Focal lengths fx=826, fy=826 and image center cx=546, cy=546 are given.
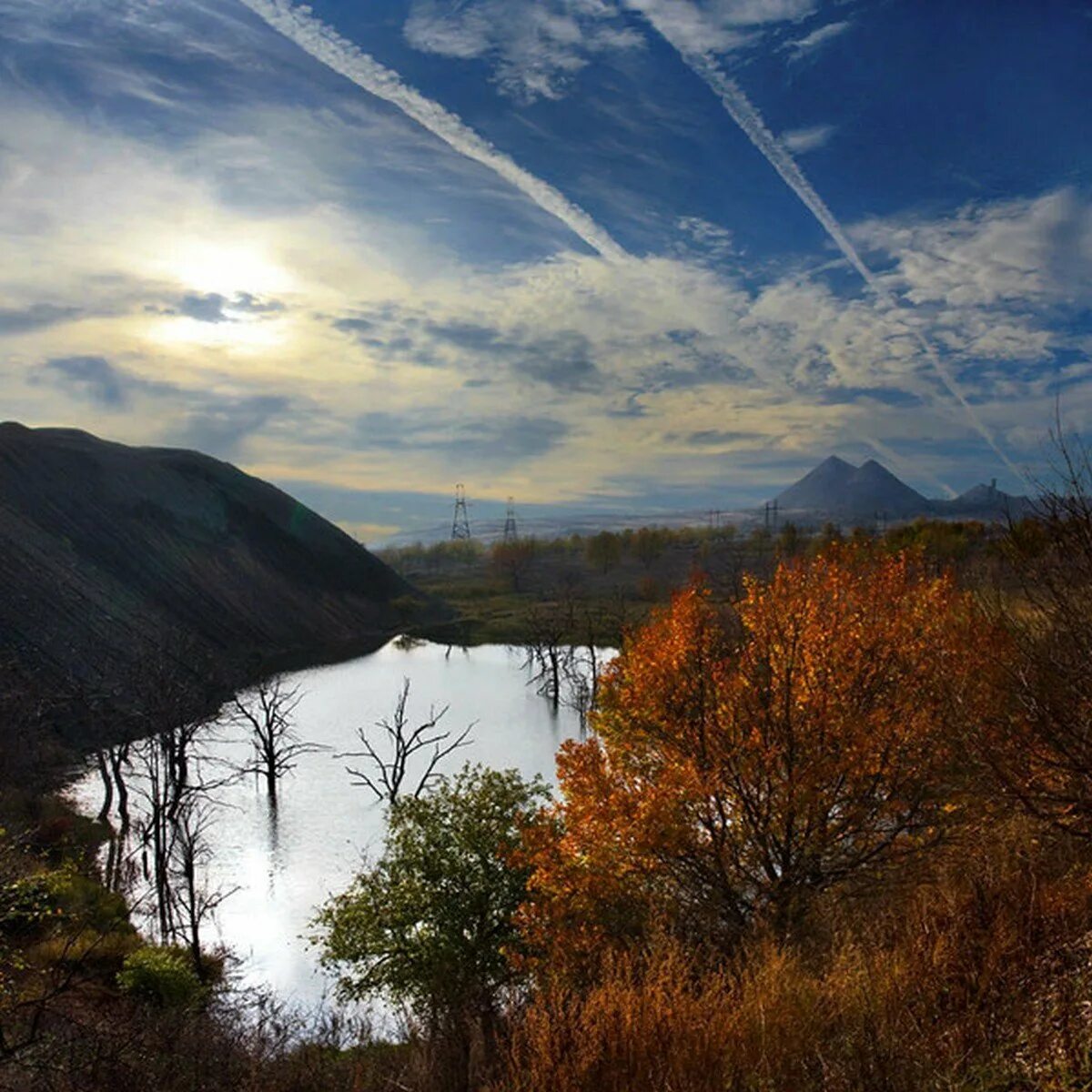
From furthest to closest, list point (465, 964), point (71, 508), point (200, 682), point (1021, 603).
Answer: point (71, 508) < point (200, 682) < point (1021, 603) < point (465, 964)

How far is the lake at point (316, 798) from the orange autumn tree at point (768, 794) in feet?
51.7

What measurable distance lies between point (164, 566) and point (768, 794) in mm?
105421

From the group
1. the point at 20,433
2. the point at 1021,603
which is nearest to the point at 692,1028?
the point at 1021,603

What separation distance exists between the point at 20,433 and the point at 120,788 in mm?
91034

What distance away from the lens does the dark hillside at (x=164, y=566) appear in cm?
7812

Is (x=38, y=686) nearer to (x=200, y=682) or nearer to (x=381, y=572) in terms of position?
(x=200, y=682)

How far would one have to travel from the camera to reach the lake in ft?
113

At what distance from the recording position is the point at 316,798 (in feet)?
165

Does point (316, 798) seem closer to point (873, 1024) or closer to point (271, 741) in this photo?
point (271, 741)

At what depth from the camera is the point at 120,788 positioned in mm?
43812

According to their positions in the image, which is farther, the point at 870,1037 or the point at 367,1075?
the point at 367,1075

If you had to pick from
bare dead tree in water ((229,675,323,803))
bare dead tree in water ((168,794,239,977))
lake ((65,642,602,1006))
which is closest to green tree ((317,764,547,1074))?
lake ((65,642,602,1006))

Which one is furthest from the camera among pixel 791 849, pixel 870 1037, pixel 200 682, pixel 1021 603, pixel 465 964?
pixel 200 682

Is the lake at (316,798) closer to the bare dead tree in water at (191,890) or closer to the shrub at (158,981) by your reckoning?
the bare dead tree in water at (191,890)
